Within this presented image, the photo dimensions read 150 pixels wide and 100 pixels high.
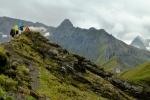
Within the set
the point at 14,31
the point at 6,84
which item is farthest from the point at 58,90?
the point at 14,31

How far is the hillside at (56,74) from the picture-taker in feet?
182

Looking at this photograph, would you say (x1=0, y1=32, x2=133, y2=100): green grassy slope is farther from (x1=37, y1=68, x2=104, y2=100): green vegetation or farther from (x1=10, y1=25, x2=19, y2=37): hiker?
(x1=10, y1=25, x2=19, y2=37): hiker

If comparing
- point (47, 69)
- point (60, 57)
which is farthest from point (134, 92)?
point (47, 69)

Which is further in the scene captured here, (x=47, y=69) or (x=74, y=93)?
(x=47, y=69)

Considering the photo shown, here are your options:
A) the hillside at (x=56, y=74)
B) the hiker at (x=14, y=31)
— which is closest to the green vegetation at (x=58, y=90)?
the hillside at (x=56, y=74)

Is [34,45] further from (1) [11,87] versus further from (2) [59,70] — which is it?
(1) [11,87]

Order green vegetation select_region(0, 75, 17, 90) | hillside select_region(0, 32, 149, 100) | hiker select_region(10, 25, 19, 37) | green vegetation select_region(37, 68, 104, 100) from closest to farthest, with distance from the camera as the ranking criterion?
1. green vegetation select_region(0, 75, 17, 90)
2. hillside select_region(0, 32, 149, 100)
3. green vegetation select_region(37, 68, 104, 100)
4. hiker select_region(10, 25, 19, 37)

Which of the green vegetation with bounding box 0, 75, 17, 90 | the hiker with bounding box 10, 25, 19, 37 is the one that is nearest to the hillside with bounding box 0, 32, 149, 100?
the hiker with bounding box 10, 25, 19, 37

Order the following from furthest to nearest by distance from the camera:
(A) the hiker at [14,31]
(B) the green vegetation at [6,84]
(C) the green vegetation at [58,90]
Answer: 1. (A) the hiker at [14,31]
2. (C) the green vegetation at [58,90]
3. (B) the green vegetation at [6,84]

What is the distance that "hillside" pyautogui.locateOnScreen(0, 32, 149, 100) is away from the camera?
182 ft

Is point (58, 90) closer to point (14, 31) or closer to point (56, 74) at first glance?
point (56, 74)

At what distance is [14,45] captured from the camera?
72.6m

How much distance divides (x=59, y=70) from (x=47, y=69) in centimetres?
303

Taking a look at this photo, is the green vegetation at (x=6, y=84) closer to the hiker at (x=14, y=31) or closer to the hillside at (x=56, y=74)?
the hillside at (x=56, y=74)
